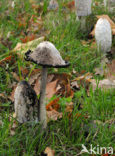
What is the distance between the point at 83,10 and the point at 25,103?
2517mm

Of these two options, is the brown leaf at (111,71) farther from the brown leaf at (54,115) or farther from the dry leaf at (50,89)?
the brown leaf at (54,115)

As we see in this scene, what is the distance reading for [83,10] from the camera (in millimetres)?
3943

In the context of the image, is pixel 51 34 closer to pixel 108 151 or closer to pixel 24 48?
pixel 24 48

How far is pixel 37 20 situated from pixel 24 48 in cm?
139

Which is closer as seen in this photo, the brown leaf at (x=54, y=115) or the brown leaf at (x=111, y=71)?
the brown leaf at (x=54, y=115)

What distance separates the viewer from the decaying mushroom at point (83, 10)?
3.88m

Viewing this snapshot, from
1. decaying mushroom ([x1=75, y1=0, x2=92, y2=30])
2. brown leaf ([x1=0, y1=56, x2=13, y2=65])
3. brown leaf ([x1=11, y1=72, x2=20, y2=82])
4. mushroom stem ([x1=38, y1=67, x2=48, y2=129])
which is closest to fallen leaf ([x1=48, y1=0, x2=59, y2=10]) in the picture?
decaying mushroom ([x1=75, y1=0, x2=92, y2=30])

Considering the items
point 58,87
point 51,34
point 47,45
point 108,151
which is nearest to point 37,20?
point 51,34

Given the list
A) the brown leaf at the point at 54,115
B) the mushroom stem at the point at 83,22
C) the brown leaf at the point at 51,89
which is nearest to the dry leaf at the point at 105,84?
the brown leaf at the point at 51,89

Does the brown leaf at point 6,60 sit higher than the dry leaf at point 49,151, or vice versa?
the brown leaf at point 6,60

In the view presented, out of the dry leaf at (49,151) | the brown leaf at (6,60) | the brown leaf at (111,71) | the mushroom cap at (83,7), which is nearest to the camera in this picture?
the dry leaf at (49,151)

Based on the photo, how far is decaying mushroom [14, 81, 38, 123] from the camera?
1.87 m

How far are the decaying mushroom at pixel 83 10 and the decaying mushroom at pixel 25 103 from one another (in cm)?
240

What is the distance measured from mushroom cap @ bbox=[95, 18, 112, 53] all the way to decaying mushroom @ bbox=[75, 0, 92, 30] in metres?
0.64
